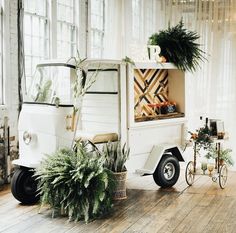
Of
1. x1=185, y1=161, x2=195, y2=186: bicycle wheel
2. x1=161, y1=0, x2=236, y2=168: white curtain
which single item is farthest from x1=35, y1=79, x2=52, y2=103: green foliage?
x1=161, y1=0, x2=236, y2=168: white curtain

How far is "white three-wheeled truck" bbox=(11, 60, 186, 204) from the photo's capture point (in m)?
4.81

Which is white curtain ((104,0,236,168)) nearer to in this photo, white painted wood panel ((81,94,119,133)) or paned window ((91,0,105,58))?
paned window ((91,0,105,58))

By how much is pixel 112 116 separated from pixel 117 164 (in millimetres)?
626

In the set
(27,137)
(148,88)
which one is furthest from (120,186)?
(148,88)

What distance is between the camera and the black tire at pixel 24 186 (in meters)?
4.75

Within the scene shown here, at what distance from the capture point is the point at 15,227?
4082 mm

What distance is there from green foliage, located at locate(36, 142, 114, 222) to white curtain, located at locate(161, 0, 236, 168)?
297cm

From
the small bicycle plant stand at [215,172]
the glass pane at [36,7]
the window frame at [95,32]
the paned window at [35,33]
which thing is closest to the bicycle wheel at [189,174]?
the small bicycle plant stand at [215,172]

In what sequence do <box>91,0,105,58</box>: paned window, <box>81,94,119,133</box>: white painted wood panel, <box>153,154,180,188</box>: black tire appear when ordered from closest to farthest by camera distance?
<box>81,94,119,133</box>: white painted wood panel → <box>153,154,180,188</box>: black tire → <box>91,0,105,58</box>: paned window

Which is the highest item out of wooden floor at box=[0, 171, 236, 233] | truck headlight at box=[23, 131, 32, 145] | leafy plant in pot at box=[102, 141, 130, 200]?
truck headlight at box=[23, 131, 32, 145]

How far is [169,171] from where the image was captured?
5.66 m

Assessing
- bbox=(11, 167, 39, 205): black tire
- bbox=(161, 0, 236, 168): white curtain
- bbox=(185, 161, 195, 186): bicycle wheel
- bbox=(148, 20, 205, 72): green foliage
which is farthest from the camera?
bbox=(161, 0, 236, 168): white curtain

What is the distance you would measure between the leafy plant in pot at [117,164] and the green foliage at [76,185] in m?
0.31

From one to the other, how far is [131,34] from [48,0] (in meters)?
1.76
